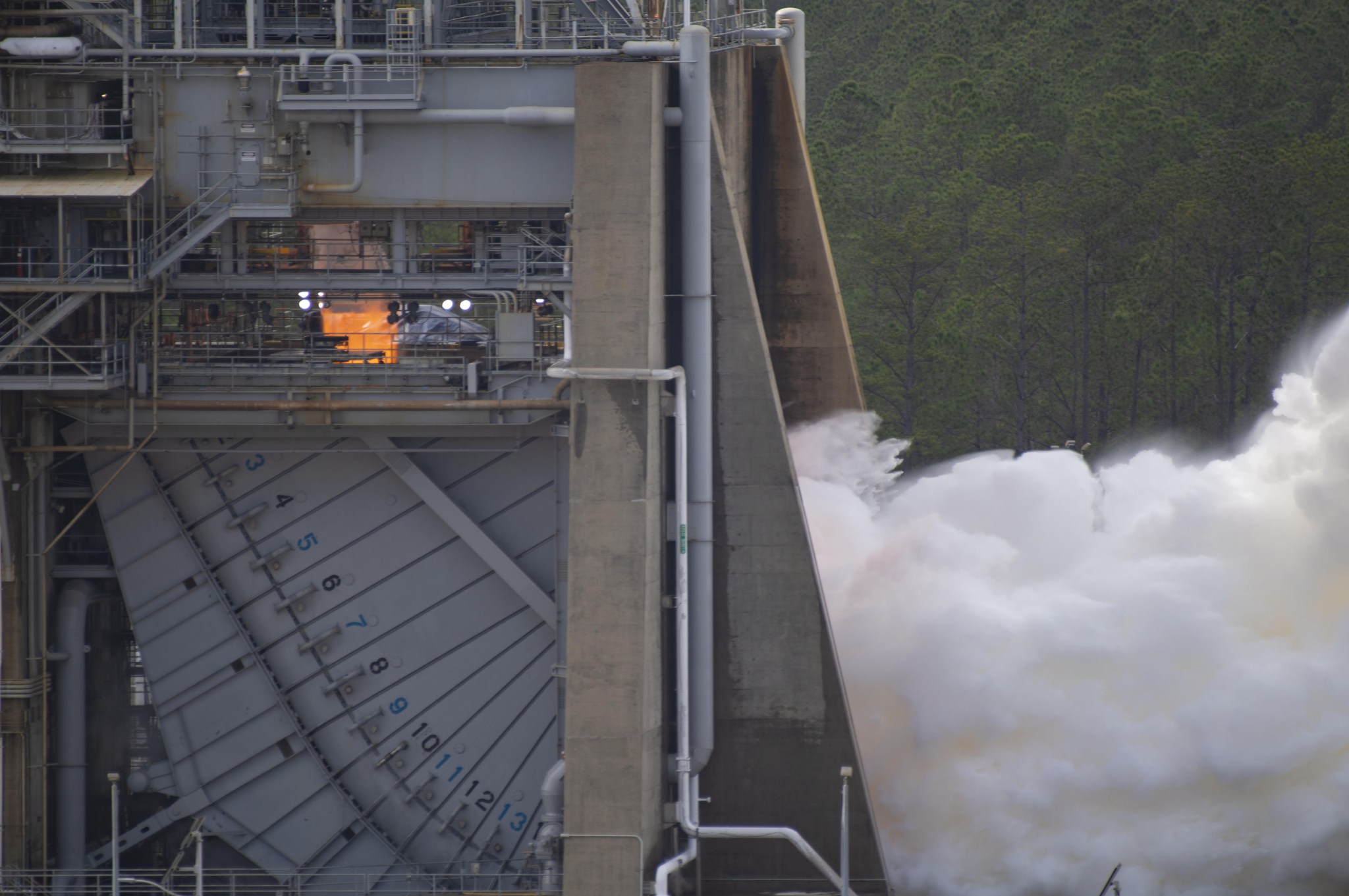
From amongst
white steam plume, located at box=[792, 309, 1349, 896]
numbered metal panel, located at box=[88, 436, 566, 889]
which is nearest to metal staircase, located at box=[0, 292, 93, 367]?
numbered metal panel, located at box=[88, 436, 566, 889]

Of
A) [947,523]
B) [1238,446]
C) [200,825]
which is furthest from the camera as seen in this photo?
[1238,446]

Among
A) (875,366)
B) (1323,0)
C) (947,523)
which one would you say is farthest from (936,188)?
(947,523)

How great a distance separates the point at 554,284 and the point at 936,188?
3743cm

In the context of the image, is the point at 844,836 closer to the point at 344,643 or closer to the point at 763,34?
the point at 344,643

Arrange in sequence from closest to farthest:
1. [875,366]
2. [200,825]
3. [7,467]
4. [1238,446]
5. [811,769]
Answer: [811,769] → [7,467] → [200,825] → [1238,446] → [875,366]

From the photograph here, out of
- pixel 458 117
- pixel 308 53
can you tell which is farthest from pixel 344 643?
pixel 308 53

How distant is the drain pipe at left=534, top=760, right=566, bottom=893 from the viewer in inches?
890

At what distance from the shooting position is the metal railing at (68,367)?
2311 cm

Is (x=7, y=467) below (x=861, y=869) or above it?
above

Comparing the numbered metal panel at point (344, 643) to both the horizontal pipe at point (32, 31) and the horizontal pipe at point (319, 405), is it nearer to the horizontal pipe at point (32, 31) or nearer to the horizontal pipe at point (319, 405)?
the horizontal pipe at point (319, 405)

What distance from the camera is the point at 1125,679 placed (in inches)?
985

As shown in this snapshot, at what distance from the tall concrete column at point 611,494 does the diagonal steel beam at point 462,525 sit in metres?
4.68

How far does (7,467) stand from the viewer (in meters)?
24.3

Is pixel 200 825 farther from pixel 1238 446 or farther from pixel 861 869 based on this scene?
pixel 1238 446
